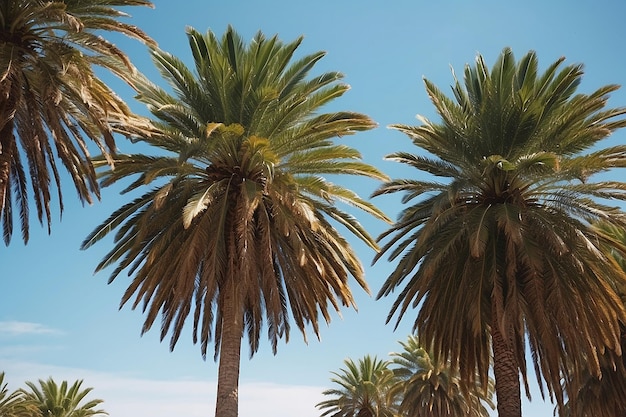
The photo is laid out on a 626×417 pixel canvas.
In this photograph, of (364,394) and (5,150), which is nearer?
(5,150)

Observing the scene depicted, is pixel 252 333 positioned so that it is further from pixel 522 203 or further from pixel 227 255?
pixel 522 203

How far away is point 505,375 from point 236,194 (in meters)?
9.24

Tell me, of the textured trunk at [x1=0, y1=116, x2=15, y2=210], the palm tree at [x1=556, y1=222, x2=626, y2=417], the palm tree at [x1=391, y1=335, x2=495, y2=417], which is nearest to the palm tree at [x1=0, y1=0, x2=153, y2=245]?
the textured trunk at [x1=0, y1=116, x2=15, y2=210]

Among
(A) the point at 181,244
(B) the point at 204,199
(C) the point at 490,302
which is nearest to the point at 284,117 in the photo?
(B) the point at 204,199

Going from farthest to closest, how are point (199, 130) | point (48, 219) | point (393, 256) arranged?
point (393, 256) < point (199, 130) < point (48, 219)

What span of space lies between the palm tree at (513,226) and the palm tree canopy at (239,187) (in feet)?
6.44

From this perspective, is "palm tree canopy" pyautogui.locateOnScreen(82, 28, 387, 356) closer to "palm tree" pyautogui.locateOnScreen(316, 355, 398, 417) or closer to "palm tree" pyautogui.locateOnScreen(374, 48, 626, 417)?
"palm tree" pyautogui.locateOnScreen(374, 48, 626, 417)

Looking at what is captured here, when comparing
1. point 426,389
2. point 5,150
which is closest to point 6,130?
point 5,150

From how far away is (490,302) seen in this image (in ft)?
61.0

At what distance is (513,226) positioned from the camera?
54.0 feet

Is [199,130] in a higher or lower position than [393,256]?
higher

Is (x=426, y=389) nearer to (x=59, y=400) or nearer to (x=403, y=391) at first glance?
(x=403, y=391)

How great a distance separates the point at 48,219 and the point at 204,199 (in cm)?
405

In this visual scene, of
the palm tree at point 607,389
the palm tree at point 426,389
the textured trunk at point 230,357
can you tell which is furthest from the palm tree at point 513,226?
the palm tree at point 426,389
